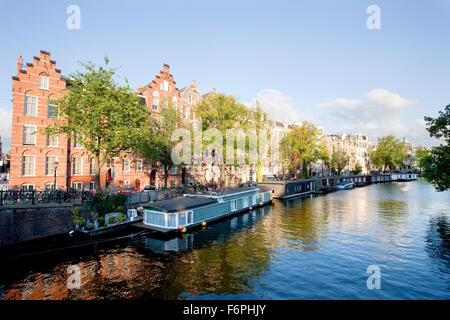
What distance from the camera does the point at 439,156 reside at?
997 inches

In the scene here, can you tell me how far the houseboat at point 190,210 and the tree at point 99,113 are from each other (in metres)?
7.45

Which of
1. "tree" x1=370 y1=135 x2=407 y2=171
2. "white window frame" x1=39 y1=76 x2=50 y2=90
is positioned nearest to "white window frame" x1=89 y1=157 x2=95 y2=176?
"white window frame" x1=39 y1=76 x2=50 y2=90

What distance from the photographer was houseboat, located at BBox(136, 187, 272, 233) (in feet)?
77.2

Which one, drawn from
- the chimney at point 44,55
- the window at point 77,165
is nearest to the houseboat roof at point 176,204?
the window at point 77,165

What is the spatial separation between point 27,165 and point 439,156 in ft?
157

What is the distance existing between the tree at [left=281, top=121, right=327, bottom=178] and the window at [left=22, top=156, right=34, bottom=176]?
5513cm

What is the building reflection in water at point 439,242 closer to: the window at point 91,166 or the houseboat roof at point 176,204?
the houseboat roof at point 176,204

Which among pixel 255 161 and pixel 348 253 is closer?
pixel 348 253

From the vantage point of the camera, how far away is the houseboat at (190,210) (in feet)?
77.2

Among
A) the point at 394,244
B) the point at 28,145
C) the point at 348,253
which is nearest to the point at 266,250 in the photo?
the point at 348,253

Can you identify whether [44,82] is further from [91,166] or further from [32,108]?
[91,166]
